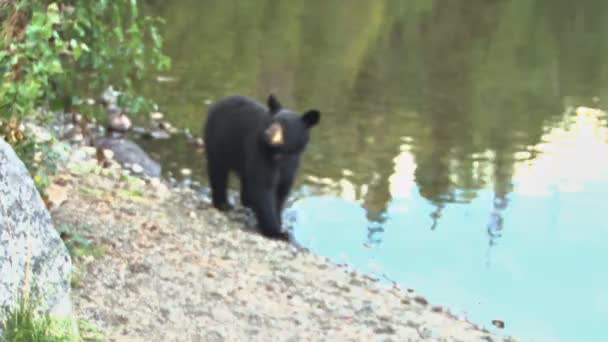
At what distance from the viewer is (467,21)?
2845 centimetres

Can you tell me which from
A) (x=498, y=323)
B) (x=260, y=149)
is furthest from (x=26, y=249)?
(x=498, y=323)

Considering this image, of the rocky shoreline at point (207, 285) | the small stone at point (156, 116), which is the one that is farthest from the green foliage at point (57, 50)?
the small stone at point (156, 116)

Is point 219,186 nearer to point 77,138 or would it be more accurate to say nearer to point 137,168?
point 137,168

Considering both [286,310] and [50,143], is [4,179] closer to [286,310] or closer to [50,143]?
[50,143]

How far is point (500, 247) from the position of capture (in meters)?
9.28

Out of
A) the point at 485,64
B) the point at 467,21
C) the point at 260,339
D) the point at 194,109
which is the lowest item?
the point at 260,339

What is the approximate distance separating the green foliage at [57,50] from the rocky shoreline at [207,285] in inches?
39.2

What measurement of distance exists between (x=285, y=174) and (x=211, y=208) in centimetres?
109

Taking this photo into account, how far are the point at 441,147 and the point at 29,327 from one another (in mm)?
9887

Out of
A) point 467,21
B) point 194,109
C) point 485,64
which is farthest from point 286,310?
point 467,21

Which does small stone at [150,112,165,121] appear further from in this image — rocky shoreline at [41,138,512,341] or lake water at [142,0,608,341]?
rocky shoreline at [41,138,512,341]

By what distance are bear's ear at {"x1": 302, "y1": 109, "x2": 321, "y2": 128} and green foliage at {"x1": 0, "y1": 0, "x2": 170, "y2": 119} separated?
158 centimetres

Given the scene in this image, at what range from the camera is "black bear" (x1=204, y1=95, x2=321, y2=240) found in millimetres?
7559

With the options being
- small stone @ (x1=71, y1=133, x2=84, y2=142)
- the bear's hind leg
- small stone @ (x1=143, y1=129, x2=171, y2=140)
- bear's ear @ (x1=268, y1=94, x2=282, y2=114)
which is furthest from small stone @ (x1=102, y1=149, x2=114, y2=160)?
bear's ear @ (x1=268, y1=94, x2=282, y2=114)
